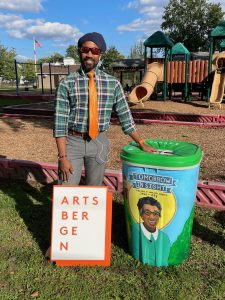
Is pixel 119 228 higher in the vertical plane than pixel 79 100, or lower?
lower

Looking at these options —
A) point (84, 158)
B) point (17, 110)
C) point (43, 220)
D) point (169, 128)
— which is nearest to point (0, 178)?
point (43, 220)

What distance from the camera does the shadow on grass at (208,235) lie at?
3533mm

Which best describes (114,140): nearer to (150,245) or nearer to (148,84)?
(150,245)

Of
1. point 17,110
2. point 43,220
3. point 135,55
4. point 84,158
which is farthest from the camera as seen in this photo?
point 135,55

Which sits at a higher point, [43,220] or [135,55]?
[135,55]

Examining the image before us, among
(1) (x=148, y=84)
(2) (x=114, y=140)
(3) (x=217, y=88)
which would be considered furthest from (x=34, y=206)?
(3) (x=217, y=88)

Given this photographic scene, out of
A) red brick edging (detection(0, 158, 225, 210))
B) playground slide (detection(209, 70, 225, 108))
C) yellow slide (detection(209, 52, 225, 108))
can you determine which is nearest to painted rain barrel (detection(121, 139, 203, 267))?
red brick edging (detection(0, 158, 225, 210))

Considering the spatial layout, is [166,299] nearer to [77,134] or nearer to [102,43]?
[77,134]

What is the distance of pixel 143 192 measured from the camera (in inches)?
113

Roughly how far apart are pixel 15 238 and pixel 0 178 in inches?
74.5

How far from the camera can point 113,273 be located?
3033 mm

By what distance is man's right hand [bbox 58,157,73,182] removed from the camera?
2.94 m

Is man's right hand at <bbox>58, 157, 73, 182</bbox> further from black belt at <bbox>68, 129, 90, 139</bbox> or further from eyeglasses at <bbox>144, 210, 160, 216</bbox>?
eyeglasses at <bbox>144, 210, 160, 216</bbox>

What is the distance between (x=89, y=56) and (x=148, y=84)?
13.9 meters
